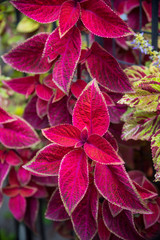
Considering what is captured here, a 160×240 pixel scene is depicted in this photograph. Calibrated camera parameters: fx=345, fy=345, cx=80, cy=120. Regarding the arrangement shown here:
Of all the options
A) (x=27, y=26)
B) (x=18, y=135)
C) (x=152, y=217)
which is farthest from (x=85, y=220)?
(x=27, y=26)

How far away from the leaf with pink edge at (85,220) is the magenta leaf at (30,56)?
303 mm

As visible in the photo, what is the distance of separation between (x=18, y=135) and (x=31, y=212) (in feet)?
1.14

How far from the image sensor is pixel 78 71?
0.84 m

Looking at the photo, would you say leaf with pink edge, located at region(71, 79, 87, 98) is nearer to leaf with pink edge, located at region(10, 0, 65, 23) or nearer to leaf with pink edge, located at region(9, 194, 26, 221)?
leaf with pink edge, located at region(10, 0, 65, 23)

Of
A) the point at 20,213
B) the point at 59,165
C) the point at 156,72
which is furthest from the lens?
the point at 20,213

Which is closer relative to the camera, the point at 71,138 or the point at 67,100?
the point at 71,138

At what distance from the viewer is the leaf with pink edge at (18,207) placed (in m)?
1.07

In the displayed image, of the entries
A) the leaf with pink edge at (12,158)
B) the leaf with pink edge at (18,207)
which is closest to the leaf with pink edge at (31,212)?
the leaf with pink edge at (18,207)

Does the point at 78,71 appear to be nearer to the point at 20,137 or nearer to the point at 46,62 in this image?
the point at 46,62

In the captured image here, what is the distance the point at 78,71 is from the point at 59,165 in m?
0.26

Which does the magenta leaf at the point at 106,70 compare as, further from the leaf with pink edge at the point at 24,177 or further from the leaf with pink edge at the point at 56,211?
the leaf with pink edge at the point at 24,177

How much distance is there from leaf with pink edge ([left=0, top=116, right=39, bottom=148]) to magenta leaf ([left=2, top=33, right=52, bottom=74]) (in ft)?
0.53

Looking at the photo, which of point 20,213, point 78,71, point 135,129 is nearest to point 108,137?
point 135,129

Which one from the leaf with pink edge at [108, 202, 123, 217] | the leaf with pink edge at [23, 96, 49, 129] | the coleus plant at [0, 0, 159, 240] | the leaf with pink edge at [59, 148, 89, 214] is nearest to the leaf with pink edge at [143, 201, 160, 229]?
the coleus plant at [0, 0, 159, 240]
